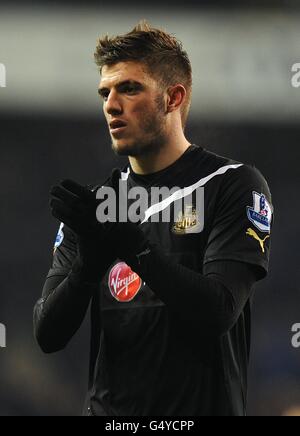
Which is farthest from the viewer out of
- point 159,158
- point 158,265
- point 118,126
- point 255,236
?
point 159,158

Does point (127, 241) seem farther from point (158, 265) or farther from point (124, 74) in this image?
point (124, 74)

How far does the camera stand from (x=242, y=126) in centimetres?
629

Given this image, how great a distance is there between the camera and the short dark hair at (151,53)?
7.80ft

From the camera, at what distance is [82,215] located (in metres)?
1.98

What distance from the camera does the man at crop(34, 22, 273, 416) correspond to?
6.56 feet

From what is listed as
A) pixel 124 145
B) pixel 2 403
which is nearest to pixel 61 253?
pixel 124 145

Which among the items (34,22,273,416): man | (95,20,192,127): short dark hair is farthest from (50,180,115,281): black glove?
(95,20,192,127): short dark hair

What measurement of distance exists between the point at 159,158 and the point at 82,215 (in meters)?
0.50

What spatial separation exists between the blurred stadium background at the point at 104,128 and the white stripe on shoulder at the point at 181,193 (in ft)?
12.3

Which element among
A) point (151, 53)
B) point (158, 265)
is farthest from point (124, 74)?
point (158, 265)

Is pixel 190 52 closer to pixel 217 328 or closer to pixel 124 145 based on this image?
pixel 124 145

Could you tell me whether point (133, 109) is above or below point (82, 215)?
above

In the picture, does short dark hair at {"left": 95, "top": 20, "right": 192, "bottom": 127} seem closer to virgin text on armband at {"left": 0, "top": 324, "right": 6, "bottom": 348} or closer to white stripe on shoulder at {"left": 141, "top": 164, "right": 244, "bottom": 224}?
white stripe on shoulder at {"left": 141, "top": 164, "right": 244, "bottom": 224}
